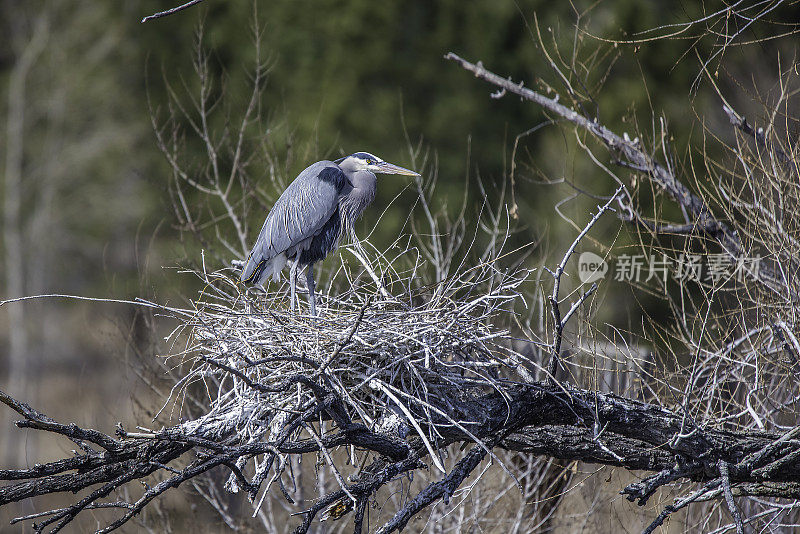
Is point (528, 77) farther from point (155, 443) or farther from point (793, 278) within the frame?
point (155, 443)

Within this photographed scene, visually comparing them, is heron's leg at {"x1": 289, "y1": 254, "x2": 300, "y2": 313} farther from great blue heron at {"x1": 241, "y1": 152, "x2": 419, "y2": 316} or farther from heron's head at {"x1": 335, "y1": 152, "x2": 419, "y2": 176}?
heron's head at {"x1": 335, "y1": 152, "x2": 419, "y2": 176}

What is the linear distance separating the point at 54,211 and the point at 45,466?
13885 mm

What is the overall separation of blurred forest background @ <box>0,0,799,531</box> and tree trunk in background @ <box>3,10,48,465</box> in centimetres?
4

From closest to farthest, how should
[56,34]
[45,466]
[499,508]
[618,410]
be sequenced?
1. [45,466]
2. [618,410]
3. [499,508]
4. [56,34]

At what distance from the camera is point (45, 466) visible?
2541 mm

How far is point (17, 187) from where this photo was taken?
586 inches

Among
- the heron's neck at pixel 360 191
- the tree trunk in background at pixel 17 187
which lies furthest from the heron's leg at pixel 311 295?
the tree trunk in background at pixel 17 187

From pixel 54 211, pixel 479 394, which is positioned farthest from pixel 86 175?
pixel 479 394

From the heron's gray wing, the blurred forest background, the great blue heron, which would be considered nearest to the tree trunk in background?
the blurred forest background

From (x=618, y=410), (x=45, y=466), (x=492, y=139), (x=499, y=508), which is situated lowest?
(x=499, y=508)

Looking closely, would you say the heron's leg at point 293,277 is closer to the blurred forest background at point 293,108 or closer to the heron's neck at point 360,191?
the heron's neck at point 360,191

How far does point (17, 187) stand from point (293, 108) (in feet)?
22.0

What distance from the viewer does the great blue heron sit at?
440cm

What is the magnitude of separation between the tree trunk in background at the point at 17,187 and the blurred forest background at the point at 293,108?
0.12 feet
